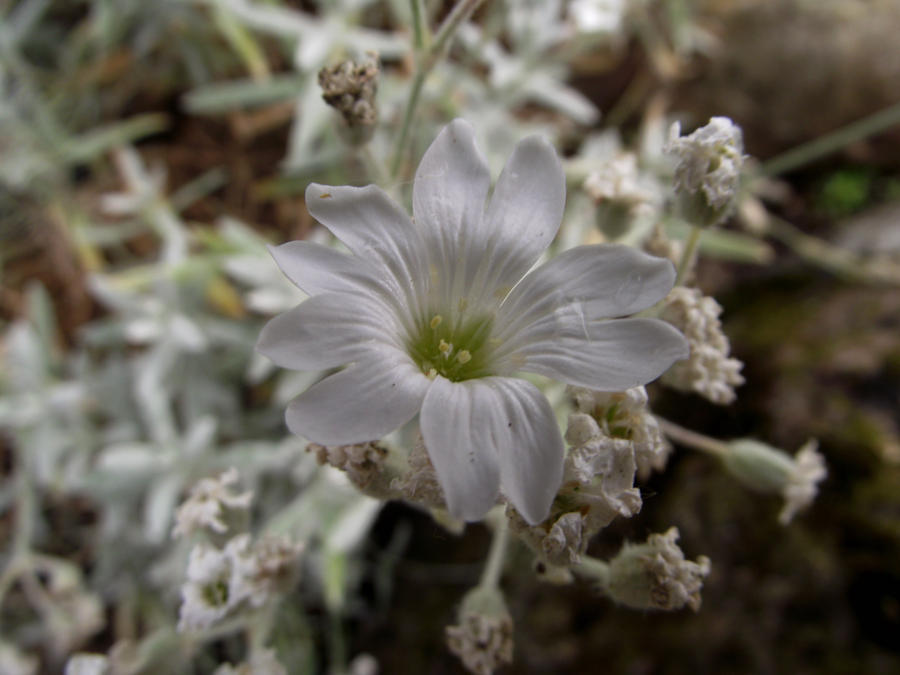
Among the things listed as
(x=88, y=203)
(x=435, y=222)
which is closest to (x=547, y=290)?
(x=435, y=222)

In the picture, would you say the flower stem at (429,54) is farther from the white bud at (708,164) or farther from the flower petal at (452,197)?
the white bud at (708,164)

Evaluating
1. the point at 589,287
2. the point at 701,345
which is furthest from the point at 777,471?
the point at 589,287

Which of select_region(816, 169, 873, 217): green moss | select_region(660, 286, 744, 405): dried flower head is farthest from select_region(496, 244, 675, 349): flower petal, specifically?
select_region(816, 169, 873, 217): green moss

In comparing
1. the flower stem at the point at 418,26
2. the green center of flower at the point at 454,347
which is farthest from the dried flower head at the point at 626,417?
the flower stem at the point at 418,26

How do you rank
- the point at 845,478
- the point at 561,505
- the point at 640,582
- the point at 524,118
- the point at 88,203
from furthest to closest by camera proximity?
the point at 524,118, the point at 88,203, the point at 845,478, the point at 640,582, the point at 561,505

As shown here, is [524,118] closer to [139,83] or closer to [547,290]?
[139,83]

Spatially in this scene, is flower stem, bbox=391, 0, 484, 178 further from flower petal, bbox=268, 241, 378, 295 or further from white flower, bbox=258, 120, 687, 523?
flower petal, bbox=268, 241, 378, 295

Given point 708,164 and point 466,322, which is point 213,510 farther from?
point 708,164
